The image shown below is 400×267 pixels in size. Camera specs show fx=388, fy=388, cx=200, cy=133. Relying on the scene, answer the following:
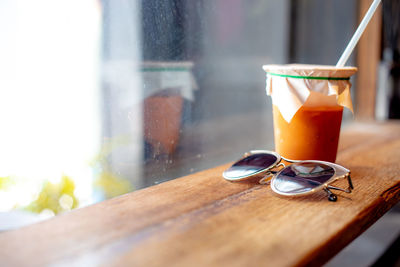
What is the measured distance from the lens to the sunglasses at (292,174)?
73 cm

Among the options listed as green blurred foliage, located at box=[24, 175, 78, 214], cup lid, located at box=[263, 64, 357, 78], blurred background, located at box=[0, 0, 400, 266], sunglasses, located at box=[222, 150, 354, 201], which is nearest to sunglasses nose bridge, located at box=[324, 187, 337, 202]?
sunglasses, located at box=[222, 150, 354, 201]

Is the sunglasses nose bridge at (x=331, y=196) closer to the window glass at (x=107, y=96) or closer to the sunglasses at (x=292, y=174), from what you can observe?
the sunglasses at (x=292, y=174)

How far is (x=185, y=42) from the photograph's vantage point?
1.05 meters

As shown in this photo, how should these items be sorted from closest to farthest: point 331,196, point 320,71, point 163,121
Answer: point 331,196
point 320,71
point 163,121

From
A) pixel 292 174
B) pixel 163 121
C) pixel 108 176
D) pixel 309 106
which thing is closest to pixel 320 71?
pixel 309 106

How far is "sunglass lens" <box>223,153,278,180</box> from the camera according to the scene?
0.83 meters

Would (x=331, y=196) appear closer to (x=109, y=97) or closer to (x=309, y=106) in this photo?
(x=309, y=106)

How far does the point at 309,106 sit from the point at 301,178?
0.20 m

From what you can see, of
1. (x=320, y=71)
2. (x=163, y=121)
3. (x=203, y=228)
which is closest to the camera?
(x=203, y=228)

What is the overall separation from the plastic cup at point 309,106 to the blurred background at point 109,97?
271mm

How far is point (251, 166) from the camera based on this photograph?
85cm

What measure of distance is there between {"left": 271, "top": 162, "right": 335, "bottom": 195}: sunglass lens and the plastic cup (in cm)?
12

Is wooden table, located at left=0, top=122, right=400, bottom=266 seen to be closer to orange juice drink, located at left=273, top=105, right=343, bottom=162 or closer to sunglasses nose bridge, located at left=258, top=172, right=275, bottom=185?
→ sunglasses nose bridge, located at left=258, top=172, right=275, bottom=185

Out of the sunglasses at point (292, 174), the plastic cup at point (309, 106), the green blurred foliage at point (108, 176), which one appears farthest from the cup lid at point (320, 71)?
the green blurred foliage at point (108, 176)
